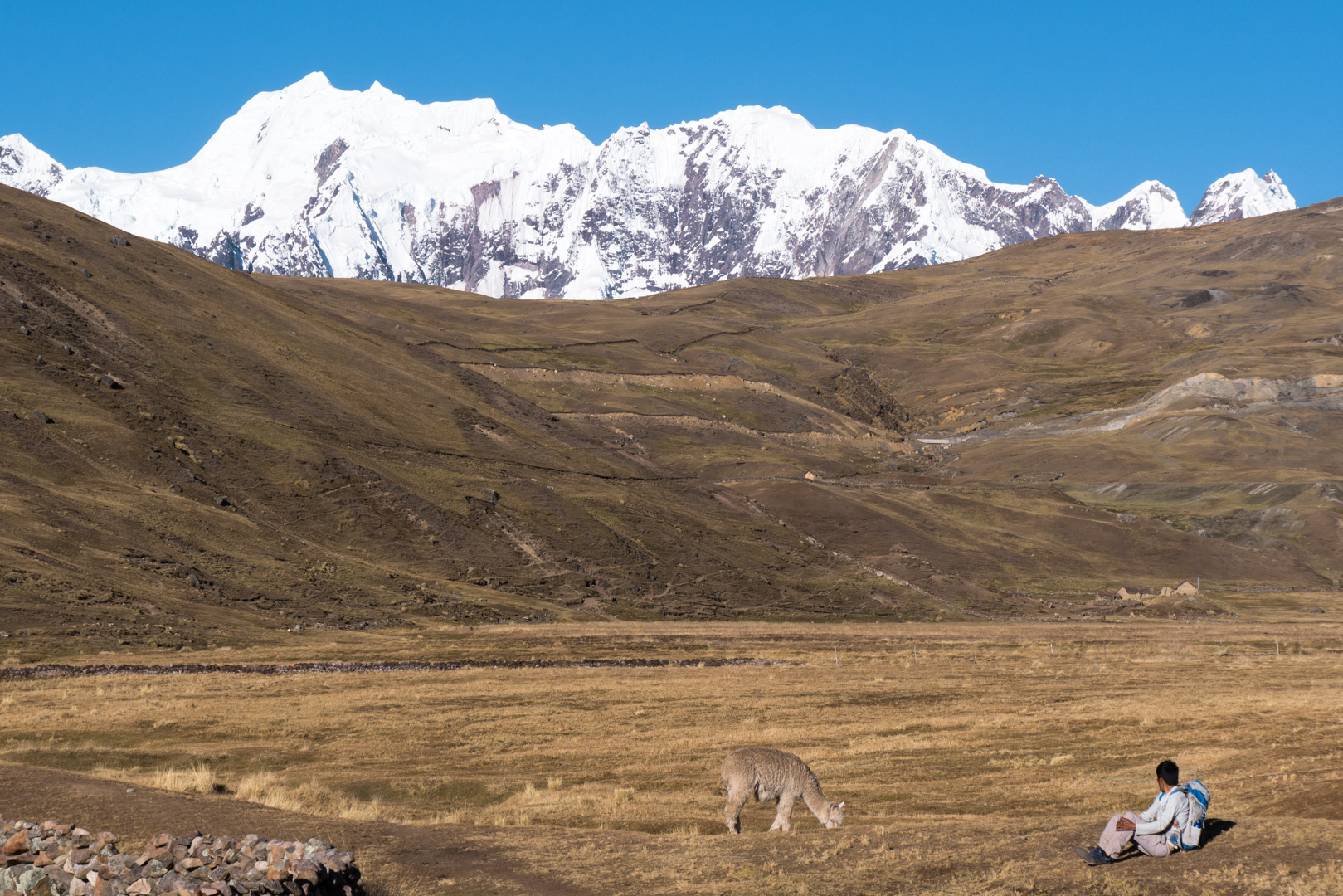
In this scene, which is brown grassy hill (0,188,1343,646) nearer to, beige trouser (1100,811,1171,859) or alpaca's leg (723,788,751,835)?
alpaca's leg (723,788,751,835)

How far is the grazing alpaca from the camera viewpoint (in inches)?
971

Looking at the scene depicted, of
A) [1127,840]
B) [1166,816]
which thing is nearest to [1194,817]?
[1166,816]

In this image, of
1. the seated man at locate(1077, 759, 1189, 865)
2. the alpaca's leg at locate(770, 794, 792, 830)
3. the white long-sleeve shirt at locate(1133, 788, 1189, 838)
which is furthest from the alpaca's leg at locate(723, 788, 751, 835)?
the white long-sleeve shirt at locate(1133, 788, 1189, 838)

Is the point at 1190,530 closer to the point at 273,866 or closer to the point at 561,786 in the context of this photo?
the point at 561,786

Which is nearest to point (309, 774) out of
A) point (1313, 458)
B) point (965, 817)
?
point (965, 817)

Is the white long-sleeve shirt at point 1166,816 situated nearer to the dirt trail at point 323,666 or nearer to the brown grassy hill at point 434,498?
the dirt trail at point 323,666

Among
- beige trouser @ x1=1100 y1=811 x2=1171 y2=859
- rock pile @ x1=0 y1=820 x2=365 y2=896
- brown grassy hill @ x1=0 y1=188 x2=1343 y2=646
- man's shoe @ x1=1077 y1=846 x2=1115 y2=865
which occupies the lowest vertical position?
rock pile @ x1=0 y1=820 x2=365 y2=896

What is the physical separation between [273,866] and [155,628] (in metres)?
56.8

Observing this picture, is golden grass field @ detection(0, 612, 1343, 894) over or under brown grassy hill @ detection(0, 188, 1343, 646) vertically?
under

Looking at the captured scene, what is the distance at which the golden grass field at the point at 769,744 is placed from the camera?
20.3m

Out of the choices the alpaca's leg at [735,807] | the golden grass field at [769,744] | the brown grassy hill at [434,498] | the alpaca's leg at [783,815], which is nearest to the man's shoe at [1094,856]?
the golden grass field at [769,744]

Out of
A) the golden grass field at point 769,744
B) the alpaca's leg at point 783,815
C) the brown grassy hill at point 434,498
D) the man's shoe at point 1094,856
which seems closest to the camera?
the man's shoe at point 1094,856

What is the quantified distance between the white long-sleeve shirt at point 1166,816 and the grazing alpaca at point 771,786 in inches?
265

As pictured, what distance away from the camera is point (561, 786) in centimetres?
3192
